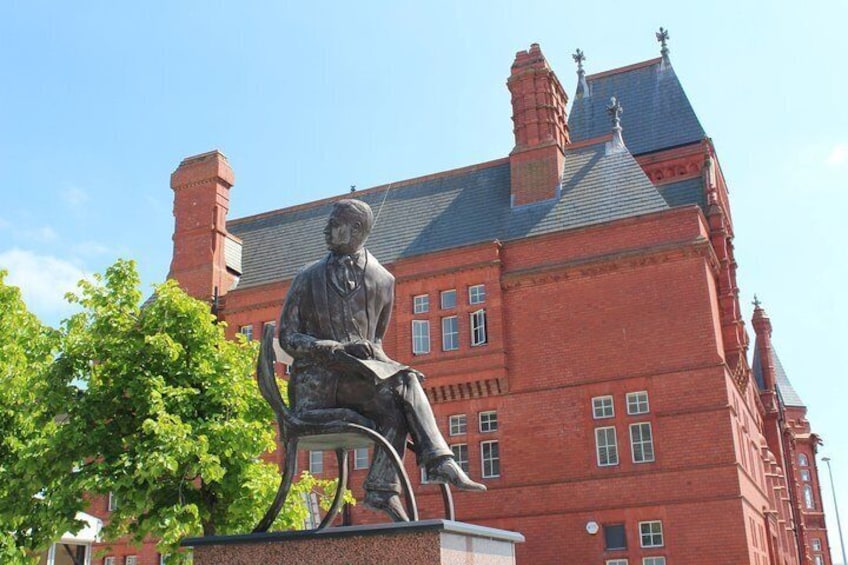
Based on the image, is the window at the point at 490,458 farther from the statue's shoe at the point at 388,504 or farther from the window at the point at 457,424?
the statue's shoe at the point at 388,504

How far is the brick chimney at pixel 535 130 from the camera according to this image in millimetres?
32156

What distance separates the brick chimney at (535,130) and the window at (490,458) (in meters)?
9.00

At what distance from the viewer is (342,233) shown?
7.98 m

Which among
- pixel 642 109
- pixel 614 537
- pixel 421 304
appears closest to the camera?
pixel 614 537

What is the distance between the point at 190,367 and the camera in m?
19.5

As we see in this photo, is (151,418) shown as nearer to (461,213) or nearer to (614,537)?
(614,537)

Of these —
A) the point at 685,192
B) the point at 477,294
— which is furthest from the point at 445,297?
the point at 685,192

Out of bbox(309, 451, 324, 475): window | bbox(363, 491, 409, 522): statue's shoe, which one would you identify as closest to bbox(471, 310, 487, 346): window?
bbox(309, 451, 324, 475): window

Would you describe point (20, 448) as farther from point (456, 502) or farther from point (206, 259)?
point (206, 259)

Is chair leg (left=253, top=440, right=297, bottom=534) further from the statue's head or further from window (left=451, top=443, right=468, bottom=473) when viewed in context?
window (left=451, top=443, right=468, bottom=473)

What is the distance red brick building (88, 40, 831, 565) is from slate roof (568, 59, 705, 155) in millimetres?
4660

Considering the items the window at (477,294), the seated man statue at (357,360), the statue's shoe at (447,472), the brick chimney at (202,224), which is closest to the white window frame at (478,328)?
the window at (477,294)

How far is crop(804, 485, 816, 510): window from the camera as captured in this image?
7231 cm

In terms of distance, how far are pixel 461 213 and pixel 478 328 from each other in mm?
5645
